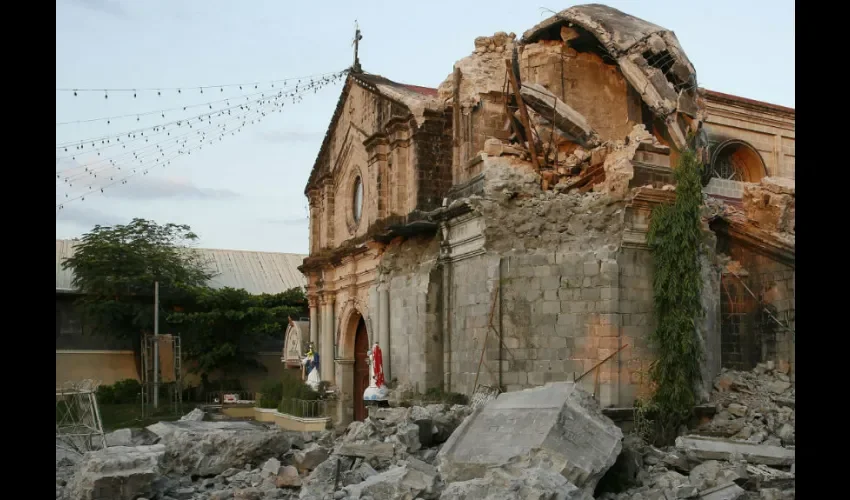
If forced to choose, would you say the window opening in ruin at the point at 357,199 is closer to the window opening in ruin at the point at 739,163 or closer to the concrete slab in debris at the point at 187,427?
the concrete slab in debris at the point at 187,427

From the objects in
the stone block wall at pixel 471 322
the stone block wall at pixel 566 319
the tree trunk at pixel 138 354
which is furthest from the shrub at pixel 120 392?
the stone block wall at pixel 566 319

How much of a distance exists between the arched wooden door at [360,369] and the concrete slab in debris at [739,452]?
Answer: 10.5 meters

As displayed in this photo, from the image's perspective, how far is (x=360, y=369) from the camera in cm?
2131

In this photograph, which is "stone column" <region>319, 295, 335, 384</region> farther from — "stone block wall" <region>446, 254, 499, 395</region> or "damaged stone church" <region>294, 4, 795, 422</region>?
"stone block wall" <region>446, 254, 499, 395</region>

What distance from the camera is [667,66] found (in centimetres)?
1650

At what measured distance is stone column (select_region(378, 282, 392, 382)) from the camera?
60.3 feet

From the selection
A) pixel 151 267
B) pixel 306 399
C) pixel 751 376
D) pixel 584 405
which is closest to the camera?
pixel 584 405

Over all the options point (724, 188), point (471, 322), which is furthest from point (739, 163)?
point (471, 322)

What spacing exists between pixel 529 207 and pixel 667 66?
14.2 ft

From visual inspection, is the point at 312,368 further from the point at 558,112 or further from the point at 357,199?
the point at 558,112

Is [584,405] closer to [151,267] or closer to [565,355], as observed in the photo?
[565,355]

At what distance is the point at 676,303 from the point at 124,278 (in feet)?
69.2
